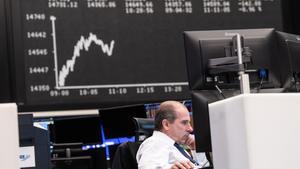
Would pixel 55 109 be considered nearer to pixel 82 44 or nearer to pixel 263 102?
pixel 82 44

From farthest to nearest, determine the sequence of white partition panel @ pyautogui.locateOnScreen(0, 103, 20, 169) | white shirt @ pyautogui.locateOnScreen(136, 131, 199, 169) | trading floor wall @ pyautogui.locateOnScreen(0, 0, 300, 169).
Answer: trading floor wall @ pyautogui.locateOnScreen(0, 0, 300, 169), white shirt @ pyautogui.locateOnScreen(136, 131, 199, 169), white partition panel @ pyautogui.locateOnScreen(0, 103, 20, 169)

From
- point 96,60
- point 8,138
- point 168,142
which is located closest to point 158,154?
point 168,142

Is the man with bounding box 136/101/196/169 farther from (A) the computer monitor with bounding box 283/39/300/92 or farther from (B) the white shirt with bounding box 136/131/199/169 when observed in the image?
(A) the computer monitor with bounding box 283/39/300/92

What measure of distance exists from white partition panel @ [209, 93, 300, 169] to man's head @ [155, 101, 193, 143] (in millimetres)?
1596

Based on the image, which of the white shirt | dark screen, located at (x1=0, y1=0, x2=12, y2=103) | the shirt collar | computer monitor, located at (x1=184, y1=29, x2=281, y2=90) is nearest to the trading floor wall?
dark screen, located at (x1=0, y1=0, x2=12, y2=103)

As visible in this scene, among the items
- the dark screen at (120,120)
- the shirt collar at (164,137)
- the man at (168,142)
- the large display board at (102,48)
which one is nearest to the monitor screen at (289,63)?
the man at (168,142)

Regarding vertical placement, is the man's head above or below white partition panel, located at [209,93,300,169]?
below

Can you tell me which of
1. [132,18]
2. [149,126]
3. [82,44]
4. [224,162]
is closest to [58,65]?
[82,44]

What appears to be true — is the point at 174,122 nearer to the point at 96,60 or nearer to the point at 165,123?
the point at 165,123

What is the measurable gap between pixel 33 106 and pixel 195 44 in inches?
90.0

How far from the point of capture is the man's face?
3.79 m

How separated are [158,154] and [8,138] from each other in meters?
1.63

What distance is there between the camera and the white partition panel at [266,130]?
2.08 m

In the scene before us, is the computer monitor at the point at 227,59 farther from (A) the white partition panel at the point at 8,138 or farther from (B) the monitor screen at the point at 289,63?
(A) the white partition panel at the point at 8,138
